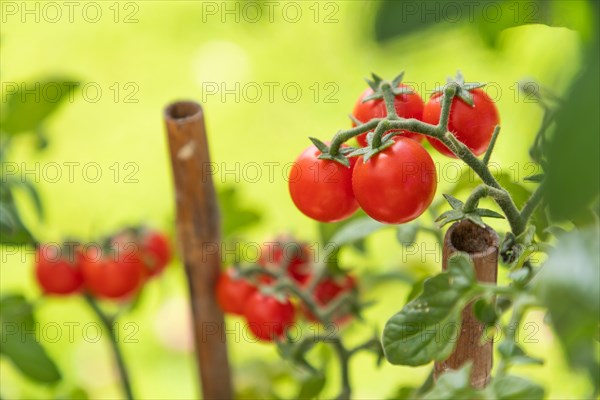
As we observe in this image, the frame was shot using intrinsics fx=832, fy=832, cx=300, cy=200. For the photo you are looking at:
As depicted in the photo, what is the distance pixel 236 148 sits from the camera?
201cm

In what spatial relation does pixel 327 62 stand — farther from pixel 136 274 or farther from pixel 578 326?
pixel 578 326

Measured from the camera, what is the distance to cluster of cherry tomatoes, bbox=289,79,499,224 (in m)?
0.62

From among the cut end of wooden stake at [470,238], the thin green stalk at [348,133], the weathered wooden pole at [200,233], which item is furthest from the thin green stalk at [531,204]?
the weathered wooden pole at [200,233]

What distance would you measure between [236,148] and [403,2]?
1.72 meters

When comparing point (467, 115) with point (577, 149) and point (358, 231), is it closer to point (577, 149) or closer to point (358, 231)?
point (358, 231)

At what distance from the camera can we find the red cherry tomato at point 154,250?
3.45 feet

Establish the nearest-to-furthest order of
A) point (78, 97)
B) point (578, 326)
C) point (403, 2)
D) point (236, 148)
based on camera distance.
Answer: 1. point (403, 2)
2. point (578, 326)
3. point (236, 148)
4. point (78, 97)

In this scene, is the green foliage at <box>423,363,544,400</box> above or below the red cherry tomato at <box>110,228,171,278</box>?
above


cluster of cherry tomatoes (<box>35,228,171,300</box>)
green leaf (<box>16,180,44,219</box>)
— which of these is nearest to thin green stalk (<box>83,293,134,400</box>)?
cluster of cherry tomatoes (<box>35,228,171,300</box>)

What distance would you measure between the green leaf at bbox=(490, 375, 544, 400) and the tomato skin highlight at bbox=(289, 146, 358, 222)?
0.19m

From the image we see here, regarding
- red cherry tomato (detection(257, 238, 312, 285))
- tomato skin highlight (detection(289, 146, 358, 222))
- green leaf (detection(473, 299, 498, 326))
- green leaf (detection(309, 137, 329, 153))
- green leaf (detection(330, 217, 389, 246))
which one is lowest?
red cherry tomato (detection(257, 238, 312, 285))

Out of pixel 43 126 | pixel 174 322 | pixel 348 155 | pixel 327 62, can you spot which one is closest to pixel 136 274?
pixel 43 126

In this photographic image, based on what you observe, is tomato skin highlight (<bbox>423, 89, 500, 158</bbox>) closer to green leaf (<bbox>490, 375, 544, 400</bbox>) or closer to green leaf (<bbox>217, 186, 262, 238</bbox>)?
green leaf (<bbox>490, 375, 544, 400</bbox>)

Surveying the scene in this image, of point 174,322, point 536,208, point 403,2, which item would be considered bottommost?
point 174,322
